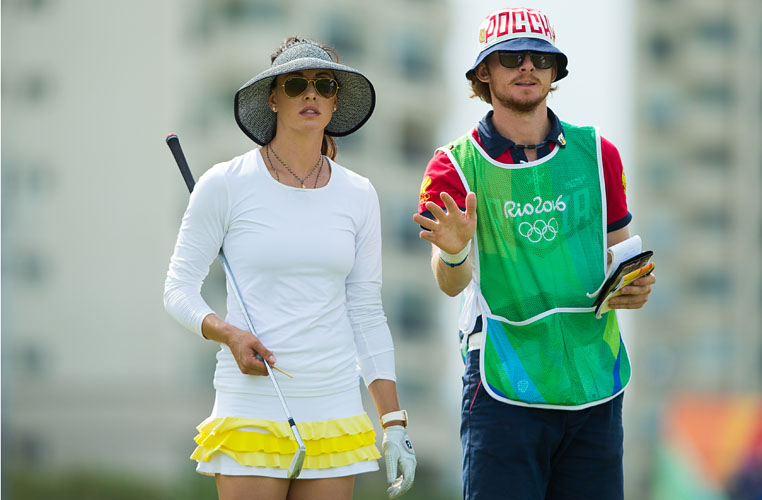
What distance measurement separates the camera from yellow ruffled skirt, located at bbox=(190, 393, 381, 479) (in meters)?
4.18

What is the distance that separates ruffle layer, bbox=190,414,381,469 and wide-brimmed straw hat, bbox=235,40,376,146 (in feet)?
3.75

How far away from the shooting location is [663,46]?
190 feet

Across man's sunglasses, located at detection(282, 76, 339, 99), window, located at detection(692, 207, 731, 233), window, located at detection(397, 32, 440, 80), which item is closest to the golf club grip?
man's sunglasses, located at detection(282, 76, 339, 99)

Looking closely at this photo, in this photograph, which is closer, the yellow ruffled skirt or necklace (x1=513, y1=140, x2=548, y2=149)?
the yellow ruffled skirt

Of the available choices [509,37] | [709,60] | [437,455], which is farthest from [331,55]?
[709,60]

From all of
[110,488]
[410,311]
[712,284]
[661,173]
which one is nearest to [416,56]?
[410,311]

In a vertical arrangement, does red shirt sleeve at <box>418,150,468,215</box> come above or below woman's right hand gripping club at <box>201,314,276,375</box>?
above

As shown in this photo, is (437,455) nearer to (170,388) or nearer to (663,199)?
(170,388)

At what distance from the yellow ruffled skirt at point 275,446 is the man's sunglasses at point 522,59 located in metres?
1.49

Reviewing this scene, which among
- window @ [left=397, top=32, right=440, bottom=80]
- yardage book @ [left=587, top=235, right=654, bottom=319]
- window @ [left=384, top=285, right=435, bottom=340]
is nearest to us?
yardage book @ [left=587, top=235, right=654, bottom=319]

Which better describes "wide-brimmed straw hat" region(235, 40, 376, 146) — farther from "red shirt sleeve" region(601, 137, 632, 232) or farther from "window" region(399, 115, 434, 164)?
"window" region(399, 115, 434, 164)

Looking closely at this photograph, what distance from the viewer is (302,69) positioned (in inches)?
173

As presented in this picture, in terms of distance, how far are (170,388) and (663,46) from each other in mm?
32278

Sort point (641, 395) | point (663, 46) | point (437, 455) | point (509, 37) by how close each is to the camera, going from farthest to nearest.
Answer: point (663, 46) → point (641, 395) → point (437, 455) → point (509, 37)
